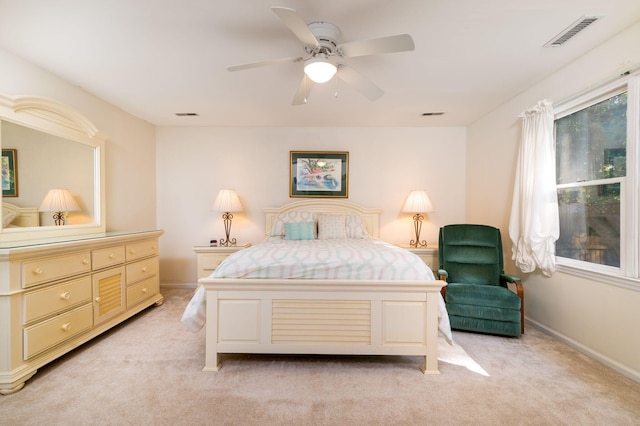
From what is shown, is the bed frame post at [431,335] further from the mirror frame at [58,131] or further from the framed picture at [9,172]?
the framed picture at [9,172]

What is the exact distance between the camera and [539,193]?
2609 mm

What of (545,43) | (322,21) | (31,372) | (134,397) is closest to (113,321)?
(31,372)

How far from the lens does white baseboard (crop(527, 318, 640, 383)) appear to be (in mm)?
1948

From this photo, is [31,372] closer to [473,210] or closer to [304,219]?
[304,219]

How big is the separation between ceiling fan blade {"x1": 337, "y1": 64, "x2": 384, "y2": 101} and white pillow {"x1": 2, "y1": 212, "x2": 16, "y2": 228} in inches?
109

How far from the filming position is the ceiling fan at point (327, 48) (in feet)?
5.00

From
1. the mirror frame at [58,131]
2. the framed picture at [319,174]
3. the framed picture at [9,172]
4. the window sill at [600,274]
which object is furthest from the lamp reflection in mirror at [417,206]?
the framed picture at [9,172]

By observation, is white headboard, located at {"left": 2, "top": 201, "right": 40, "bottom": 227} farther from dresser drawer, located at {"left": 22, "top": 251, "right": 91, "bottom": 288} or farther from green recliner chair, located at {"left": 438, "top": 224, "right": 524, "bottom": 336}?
green recliner chair, located at {"left": 438, "top": 224, "right": 524, "bottom": 336}

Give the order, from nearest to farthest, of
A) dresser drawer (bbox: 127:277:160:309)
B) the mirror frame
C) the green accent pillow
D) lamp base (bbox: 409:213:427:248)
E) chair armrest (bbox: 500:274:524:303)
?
1. the mirror frame
2. chair armrest (bbox: 500:274:524:303)
3. dresser drawer (bbox: 127:277:160:309)
4. the green accent pillow
5. lamp base (bbox: 409:213:427:248)

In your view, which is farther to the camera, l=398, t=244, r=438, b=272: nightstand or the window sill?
l=398, t=244, r=438, b=272: nightstand

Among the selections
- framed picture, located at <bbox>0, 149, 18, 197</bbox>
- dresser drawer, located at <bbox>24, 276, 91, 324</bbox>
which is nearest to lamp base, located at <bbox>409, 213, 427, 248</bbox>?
dresser drawer, located at <bbox>24, 276, 91, 324</bbox>

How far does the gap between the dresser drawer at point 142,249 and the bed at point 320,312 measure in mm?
1378

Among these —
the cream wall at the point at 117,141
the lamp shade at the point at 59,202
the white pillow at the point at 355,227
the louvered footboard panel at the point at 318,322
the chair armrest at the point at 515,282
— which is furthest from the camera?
the white pillow at the point at 355,227

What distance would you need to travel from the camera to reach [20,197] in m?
2.27
